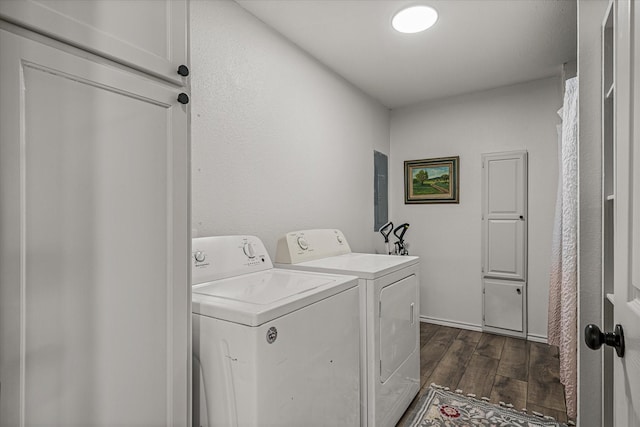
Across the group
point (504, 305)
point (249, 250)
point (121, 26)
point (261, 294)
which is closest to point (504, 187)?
point (504, 305)

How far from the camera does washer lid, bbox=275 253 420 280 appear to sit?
173 cm

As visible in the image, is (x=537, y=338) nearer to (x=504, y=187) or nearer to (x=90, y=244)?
(x=504, y=187)

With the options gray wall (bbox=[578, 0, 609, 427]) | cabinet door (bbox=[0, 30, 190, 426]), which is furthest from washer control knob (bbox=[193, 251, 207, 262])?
gray wall (bbox=[578, 0, 609, 427])

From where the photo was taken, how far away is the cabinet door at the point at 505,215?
10.5 feet

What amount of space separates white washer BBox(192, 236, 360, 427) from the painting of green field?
2.47 m

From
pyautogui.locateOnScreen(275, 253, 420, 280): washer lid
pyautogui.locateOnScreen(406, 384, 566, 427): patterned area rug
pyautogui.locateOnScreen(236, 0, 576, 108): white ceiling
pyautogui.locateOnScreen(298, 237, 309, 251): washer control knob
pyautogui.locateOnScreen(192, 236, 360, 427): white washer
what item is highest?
pyautogui.locateOnScreen(236, 0, 576, 108): white ceiling

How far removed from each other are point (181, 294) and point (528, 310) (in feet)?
11.0

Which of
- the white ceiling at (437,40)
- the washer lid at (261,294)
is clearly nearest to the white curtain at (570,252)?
the white ceiling at (437,40)

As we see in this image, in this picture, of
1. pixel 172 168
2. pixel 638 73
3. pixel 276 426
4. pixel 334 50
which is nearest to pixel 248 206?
pixel 172 168

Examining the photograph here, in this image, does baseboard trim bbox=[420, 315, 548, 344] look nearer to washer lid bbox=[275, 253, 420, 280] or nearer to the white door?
washer lid bbox=[275, 253, 420, 280]

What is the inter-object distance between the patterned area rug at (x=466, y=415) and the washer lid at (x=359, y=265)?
918 millimetres

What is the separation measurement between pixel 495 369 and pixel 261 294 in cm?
229

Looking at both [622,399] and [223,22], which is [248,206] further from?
[622,399]

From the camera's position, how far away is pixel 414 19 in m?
2.11
